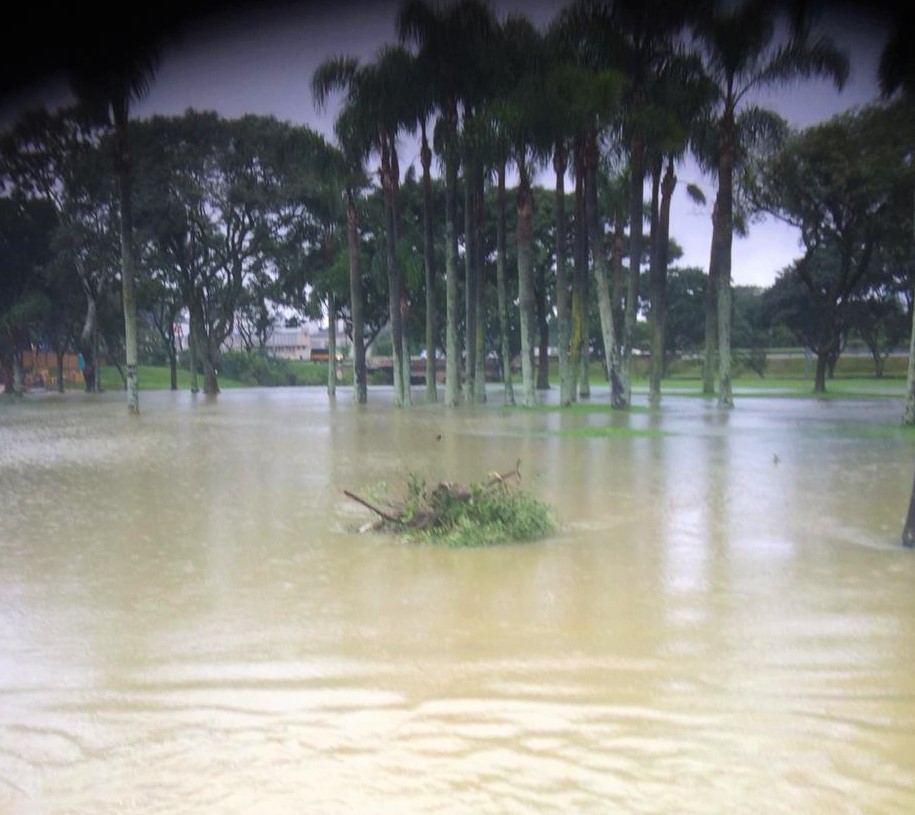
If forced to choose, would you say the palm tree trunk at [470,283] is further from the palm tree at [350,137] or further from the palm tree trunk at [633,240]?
the palm tree trunk at [633,240]

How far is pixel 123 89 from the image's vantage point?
2698cm

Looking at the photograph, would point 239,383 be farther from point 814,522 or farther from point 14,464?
point 814,522

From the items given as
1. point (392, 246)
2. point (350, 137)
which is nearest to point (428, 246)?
point (392, 246)

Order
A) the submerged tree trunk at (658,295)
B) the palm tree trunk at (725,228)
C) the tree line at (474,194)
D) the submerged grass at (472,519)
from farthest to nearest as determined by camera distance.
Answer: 1. the submerged tree trunk at (658,295)
2. the palm tree trunk at (725,228)
3. the tree line at (474,194)
4. the submerged grass at (472,519)

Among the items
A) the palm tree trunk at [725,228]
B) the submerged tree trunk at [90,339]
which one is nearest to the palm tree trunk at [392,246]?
the palm tree trunk at [725,228]

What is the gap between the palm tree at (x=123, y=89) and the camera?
2115 cm

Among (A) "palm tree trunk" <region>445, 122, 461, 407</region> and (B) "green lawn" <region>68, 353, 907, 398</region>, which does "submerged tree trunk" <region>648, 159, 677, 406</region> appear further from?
(B) "green lawn" <region>68, 353, 907, 398</region>

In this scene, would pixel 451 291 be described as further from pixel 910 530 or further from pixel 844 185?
pixel 910 530

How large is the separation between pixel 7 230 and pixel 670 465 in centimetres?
3963

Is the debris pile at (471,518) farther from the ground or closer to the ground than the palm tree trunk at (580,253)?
closer to the ground

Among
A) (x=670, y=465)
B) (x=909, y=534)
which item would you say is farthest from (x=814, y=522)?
(x=670, y=465)

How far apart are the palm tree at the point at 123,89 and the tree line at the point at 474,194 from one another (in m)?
0.09

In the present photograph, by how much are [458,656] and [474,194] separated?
25.8 m

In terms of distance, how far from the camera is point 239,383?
72.6 m
